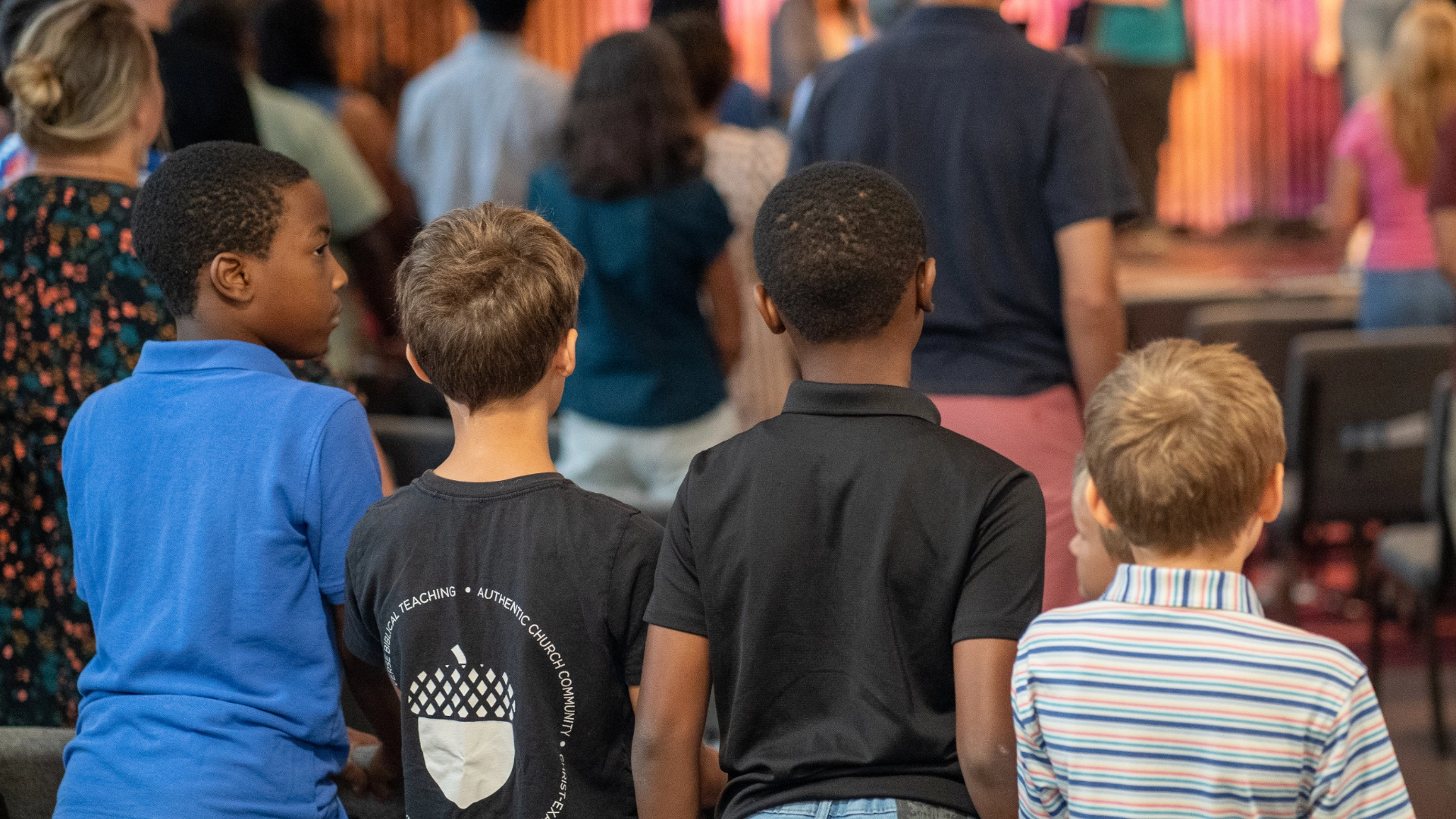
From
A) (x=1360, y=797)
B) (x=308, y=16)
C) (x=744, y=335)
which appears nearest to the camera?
(x=1360, y=797)

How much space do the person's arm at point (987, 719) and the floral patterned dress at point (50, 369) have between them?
1.18 m

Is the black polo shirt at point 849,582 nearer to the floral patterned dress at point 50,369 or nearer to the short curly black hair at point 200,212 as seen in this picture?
the short curly black hair at point 200,212

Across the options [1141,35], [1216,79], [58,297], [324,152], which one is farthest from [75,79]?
[1216,79]

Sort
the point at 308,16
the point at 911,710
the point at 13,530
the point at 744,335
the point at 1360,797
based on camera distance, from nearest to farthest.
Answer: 1. the point at 1360,797
2. the point at 911,710
3. the point at 13,530
4. the point at 744,335
5. the point at 308,16

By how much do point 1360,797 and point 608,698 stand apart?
0.69 metres

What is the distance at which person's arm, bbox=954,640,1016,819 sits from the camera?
1.29 metres

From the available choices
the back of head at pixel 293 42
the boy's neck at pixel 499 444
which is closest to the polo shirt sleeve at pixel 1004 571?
the boy's neck at pixel 499 444

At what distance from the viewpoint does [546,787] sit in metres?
1.38

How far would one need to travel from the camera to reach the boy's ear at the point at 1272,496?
129 cm

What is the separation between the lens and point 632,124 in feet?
9.09

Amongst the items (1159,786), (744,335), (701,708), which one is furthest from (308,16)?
(1159,786)

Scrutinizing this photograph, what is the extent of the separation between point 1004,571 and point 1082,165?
94cm

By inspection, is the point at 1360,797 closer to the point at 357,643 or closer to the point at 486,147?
the point at 357,643

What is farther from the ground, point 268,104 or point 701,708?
point 268,104
